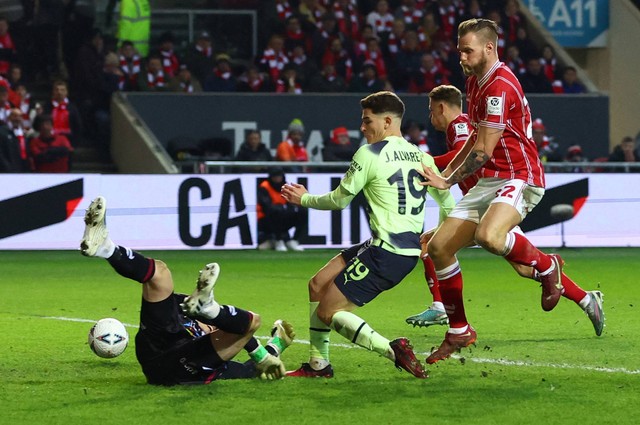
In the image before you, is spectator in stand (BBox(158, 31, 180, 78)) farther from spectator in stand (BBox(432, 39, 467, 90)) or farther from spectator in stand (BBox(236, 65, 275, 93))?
spectator in stand (BBox(432, 39, 467, 90))

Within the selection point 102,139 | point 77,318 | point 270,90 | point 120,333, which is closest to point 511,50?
point 270,90

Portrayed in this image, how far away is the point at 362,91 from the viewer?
23031 millimetres

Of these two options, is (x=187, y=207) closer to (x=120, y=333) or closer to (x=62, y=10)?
(x=62, y=10)

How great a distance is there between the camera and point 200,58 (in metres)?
22.9

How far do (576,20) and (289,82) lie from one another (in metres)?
8.40

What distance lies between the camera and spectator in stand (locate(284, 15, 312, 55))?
2342cm

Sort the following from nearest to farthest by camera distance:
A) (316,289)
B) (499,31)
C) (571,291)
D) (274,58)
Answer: (316,289) → (571,291) → (274,58) → (499,31)

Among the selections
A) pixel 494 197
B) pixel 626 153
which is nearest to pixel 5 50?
pixel 626 153

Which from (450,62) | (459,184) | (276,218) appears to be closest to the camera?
(459,184)

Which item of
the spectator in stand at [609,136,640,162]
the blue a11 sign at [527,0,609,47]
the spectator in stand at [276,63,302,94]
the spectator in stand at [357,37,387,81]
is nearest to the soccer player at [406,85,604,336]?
the spectator in stand at [609,136,640,162]

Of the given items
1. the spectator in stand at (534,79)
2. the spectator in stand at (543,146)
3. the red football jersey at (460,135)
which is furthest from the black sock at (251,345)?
the spectator in stand at (534,79)

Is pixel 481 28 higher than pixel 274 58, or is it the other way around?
pixel 274 58

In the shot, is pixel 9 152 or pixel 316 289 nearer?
pixel 316 289

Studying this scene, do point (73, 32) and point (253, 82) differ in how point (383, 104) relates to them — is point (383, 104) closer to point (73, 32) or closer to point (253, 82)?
point (253, 82)
